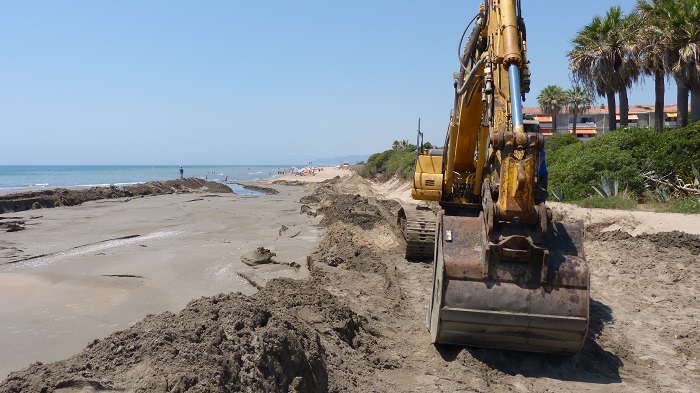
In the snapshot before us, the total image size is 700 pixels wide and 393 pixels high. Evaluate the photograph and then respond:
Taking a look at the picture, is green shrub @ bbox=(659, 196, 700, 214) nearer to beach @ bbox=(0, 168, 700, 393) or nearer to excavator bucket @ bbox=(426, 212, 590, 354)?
beach @ bbox=(0, 168, 700, 393)

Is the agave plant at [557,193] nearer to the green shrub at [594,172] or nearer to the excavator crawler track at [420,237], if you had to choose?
the green shrub at [594,172]

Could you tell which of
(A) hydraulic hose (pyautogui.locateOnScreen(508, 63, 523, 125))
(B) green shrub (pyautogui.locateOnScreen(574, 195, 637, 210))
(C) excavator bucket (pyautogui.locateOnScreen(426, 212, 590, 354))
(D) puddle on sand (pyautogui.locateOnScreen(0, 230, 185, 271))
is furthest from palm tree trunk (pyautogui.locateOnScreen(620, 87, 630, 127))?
(C) excavator bucket (pyautogui.locateOnScreen(426, 212, 590, 354))

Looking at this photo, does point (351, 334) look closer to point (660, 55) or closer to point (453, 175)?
A: point (453, 175)

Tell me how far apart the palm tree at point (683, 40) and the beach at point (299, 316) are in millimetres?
8456

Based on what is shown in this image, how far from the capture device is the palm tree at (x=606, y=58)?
85.8ft

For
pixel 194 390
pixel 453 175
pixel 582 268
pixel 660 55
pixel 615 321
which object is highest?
pixel 660 55

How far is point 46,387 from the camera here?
13.1 ft

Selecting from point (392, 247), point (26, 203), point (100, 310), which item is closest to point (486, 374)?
point (100, 310)

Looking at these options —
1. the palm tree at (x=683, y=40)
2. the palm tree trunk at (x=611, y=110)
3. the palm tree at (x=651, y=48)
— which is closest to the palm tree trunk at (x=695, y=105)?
the palm tree at (x=683, y=40)

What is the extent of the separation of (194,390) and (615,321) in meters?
6.67

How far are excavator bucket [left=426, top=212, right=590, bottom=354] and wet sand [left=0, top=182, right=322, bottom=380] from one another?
177 inches

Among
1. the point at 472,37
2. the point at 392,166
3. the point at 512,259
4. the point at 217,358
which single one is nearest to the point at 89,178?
the point at 392,166

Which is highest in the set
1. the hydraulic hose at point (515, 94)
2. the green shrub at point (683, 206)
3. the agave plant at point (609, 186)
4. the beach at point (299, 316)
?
the hydraulic hose at point (515, 94)

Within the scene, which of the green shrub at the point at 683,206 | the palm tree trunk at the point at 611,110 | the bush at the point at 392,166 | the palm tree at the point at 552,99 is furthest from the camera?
the palm tree at the point at 552,99
